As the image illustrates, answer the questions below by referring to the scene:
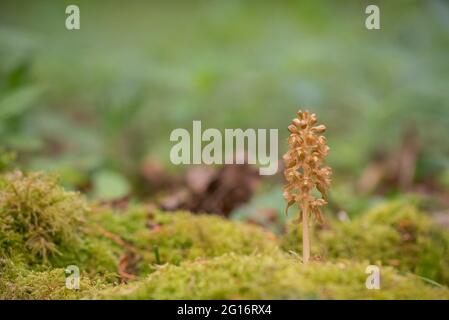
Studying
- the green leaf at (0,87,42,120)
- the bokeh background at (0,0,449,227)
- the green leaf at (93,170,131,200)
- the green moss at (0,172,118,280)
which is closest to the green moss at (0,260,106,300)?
the green moss at (0,172,118,280)

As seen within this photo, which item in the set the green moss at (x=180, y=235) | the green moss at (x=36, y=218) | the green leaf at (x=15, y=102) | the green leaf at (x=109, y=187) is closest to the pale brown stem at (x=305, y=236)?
the green moss at (x=180, y=235)

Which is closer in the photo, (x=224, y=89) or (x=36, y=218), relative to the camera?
(x=36, y=218)

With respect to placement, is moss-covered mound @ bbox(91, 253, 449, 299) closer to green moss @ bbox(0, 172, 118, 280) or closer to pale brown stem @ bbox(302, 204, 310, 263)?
pale brown stem @ bbox(302, 204, 310, 263)

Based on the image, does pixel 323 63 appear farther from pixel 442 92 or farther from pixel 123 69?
pixel 123 69

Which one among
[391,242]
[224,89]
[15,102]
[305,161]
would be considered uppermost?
[224,89]

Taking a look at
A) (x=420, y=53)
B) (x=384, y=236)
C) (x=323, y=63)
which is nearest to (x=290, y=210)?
(x=384, y=236)

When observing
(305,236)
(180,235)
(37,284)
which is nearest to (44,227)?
(37,284)

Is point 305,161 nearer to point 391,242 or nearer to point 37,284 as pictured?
point 37,284
